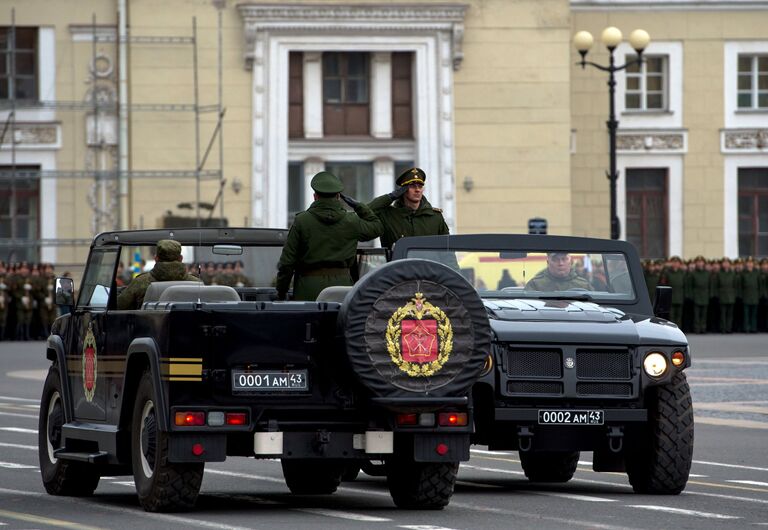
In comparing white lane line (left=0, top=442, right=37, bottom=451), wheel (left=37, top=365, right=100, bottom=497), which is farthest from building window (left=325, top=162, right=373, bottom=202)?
wheel (left=37, top=365, right=100, bottom=497)

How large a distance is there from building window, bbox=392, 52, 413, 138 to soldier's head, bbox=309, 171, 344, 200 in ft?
131

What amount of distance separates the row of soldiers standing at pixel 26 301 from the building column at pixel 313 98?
9834 mm

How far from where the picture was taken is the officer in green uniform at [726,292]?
48500 millimetres

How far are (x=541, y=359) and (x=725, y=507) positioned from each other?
1.59 m

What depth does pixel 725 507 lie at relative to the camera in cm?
1298

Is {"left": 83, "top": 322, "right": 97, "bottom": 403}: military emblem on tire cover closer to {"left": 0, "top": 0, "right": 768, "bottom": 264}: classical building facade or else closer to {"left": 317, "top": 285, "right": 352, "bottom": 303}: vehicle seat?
{"left": 317, "top": 285, "right": 352, "bottom": 303}: vehicle seat

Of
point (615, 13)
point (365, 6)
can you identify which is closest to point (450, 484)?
point (365, 6)

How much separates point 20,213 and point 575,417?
131 ft

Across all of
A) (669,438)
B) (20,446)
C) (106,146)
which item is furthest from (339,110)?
(669,438)

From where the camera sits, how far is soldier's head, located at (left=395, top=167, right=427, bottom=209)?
15.1m

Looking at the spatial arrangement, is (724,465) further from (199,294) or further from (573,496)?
(199,294)

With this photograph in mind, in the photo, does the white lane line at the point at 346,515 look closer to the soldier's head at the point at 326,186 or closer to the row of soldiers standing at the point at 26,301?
the soldier's head at the point at 326,186

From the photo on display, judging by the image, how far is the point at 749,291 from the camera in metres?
48.8

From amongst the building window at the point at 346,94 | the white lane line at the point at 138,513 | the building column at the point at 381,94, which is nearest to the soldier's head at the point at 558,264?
the white lane line at the point at 138,513
